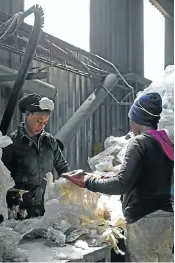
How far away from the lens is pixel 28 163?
2793 millimetres

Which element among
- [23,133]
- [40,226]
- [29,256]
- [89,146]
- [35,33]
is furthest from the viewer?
[89,146]

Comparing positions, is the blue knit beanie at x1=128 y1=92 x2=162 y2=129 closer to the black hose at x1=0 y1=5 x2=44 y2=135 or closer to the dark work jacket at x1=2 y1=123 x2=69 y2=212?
the dark work jacket at x1=2 y1=123 x2=69 y2=212

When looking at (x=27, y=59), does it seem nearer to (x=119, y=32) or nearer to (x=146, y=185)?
(x=146, y=185)

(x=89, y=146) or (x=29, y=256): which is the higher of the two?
(x=89, y=146)

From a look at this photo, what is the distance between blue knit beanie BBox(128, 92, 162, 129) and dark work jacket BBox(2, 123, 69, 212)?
2.74ft

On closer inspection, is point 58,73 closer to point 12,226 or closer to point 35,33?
point 35,33

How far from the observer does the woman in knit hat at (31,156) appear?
9.12ft

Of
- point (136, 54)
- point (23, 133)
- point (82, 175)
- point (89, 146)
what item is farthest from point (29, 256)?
point (136, 54)

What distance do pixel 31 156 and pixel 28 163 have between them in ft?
0.18

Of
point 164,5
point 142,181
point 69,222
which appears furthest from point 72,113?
point 142,181

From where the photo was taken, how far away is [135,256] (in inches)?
93.0

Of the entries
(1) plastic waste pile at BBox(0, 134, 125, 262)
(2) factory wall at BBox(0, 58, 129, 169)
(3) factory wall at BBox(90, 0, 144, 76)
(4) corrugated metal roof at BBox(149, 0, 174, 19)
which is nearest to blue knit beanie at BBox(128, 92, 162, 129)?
(1) plastic waste pile at BBox(0, 134, 125, 262)

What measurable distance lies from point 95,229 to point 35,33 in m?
1.64

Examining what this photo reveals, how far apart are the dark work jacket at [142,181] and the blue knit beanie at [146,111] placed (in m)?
0.15
